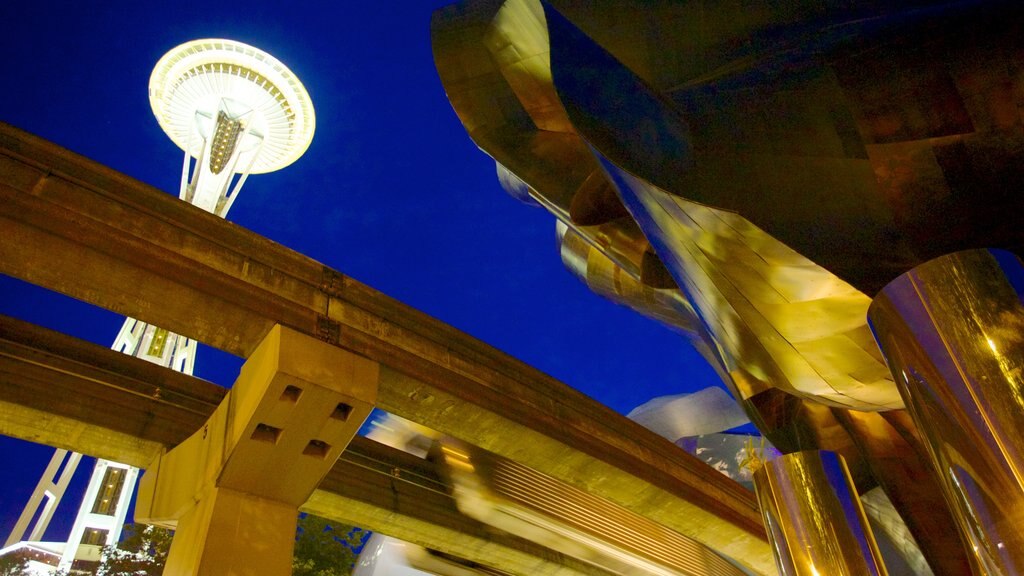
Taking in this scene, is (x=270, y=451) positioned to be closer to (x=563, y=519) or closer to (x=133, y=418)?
(x=133, y=418)

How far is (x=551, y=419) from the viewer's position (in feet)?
29.2

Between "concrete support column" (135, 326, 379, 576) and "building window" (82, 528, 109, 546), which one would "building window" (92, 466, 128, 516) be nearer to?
"building window" (82, 528, 109, 546)

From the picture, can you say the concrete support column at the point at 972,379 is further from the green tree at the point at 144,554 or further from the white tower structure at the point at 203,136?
A: the white tower structure at the point at 203,136

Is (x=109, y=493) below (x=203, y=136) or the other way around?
below

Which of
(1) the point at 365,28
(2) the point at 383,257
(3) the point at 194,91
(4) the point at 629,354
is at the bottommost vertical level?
(3) the point at 194,91

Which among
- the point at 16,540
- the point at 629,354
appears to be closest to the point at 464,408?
the point at 16,540

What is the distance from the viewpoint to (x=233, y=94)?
33.7 m

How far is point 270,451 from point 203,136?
110ft

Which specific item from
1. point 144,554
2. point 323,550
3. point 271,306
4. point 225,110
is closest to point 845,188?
point 271,306

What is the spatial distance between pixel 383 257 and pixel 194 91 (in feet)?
171

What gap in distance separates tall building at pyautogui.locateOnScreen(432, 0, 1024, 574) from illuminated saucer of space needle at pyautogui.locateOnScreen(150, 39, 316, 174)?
30490 millimetres

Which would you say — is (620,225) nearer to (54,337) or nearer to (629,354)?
(54,337)

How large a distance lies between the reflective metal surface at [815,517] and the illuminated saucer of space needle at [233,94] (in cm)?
3101

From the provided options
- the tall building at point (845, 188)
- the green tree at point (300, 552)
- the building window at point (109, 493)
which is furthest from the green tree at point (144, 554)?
the building window at point (109, 493)
